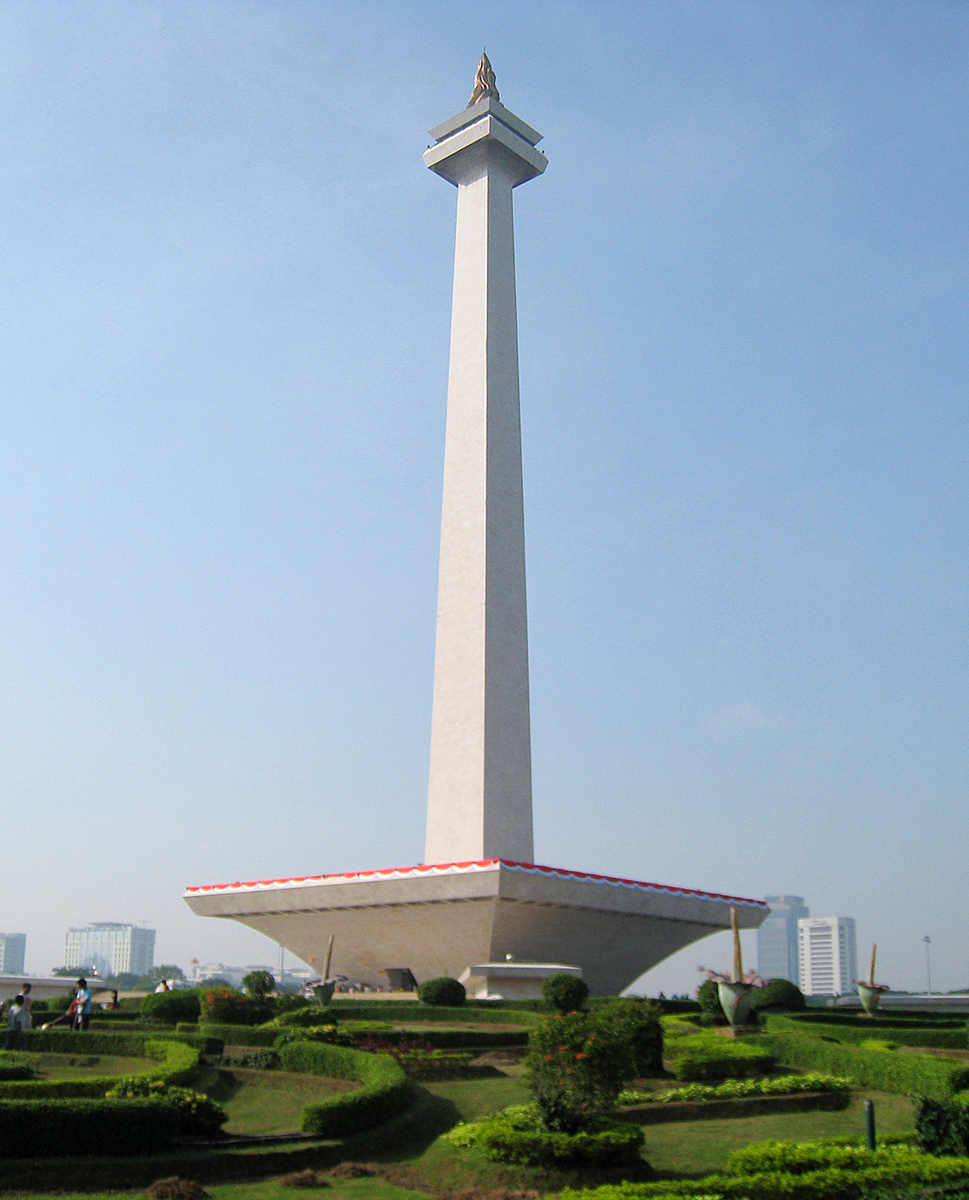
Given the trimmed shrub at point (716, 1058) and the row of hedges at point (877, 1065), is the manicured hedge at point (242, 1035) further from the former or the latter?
the row of hedges at point (877, 1065)

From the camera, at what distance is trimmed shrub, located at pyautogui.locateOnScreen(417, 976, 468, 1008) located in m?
24.8

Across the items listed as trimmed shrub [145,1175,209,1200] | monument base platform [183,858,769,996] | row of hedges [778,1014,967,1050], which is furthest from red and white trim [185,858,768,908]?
trimmed shrub [145,1175,209,1200]

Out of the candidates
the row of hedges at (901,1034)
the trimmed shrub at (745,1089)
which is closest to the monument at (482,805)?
the row of hedges at (901,1034)

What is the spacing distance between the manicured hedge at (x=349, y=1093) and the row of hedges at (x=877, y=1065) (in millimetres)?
6398

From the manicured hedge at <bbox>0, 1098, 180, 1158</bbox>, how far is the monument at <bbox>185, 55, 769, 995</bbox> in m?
16.1

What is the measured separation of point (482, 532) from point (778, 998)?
49.1ft

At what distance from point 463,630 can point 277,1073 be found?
1774 cm

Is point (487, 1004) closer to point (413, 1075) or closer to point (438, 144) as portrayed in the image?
point (413, 1075)

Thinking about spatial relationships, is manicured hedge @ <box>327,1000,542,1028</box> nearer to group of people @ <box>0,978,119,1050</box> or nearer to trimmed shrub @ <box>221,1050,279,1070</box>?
group of people @ <box>0,978,119,1050</box>

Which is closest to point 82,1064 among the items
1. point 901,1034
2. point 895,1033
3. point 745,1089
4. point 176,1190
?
point 176,1190

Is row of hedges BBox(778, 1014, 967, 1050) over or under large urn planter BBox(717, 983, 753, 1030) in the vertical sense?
under

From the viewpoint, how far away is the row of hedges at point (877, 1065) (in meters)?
14.7

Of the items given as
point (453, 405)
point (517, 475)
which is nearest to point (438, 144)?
point (453, 405)

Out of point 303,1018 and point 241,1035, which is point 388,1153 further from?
point 303,1018
